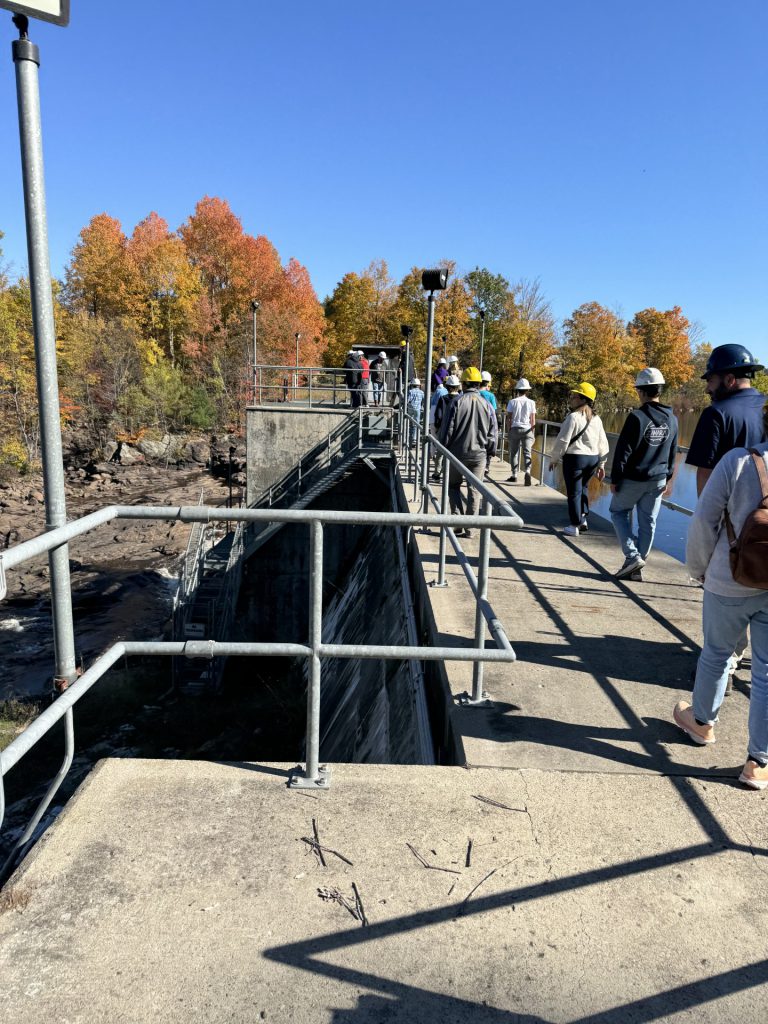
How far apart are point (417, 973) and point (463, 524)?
1593 mm

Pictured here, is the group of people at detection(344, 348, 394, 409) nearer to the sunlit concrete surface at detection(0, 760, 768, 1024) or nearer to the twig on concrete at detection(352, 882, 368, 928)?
the sunlit concrete surface at detection(0, 760, 768, 1024)

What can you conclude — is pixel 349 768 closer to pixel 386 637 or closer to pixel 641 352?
pixel 386 637

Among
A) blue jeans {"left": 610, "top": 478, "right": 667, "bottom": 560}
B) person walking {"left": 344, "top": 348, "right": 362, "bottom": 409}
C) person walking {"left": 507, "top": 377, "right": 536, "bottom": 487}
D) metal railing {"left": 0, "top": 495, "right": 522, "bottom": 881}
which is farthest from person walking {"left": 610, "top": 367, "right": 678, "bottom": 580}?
person walking {"left": 344, "top": 348, "right": 362, "bottom": 409}

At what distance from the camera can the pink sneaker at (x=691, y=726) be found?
129 inches

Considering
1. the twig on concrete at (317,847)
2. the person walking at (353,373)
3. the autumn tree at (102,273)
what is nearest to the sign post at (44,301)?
the twig on concrete at (317,847)

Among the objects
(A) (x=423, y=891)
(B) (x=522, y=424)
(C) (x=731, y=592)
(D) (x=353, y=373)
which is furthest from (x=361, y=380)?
(A) (x=423, y=891)

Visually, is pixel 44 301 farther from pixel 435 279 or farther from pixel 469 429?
pixel 435 279

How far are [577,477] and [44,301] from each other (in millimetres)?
6001

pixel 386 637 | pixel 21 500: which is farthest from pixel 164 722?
pixel 21 500

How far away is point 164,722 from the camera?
14344mm

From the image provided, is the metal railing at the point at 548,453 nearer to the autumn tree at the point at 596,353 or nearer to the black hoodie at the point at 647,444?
the black hoodie at the point at 647,444

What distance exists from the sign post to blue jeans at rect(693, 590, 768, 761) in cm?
287

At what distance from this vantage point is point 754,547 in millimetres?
2742

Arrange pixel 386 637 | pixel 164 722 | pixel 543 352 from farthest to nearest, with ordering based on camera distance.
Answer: pixel 543 352 < pixel 164 722 < pixel 386 637
